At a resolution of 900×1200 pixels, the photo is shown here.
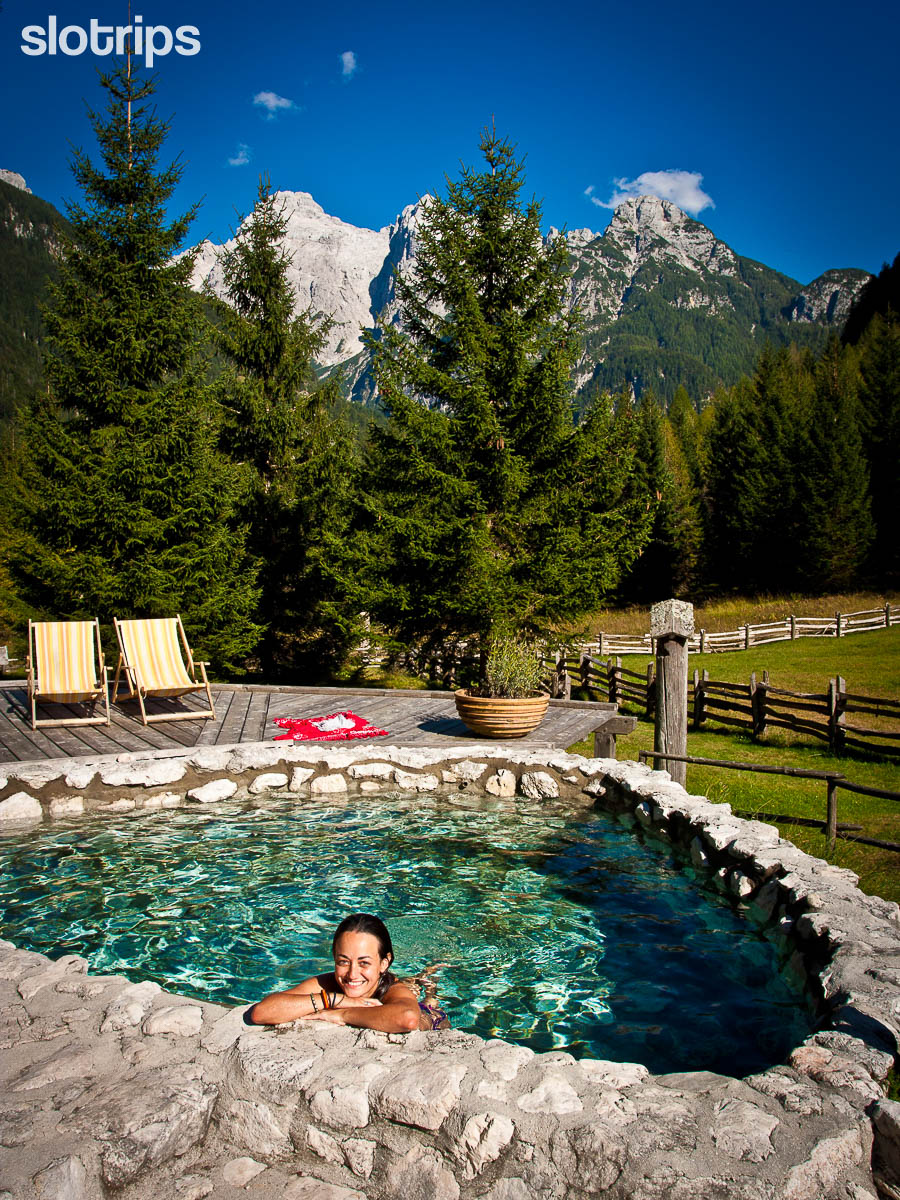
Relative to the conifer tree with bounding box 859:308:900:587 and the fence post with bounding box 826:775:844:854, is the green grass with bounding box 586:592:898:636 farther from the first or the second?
the fence post with bounding box 826:775:844:854

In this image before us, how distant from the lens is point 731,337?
515 feet

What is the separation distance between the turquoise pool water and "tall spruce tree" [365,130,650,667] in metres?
6.11

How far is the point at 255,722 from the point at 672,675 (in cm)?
438

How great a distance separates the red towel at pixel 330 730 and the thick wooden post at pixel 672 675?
8.82ft

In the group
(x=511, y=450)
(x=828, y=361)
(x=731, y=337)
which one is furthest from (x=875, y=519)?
(x=731, y=337)

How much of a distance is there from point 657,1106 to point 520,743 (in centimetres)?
516

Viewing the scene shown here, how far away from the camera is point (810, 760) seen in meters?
11.1

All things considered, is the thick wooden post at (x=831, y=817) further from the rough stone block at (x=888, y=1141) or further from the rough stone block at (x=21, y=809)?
the rough stone block at (x=21, y=809)

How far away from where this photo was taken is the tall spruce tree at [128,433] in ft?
39.8

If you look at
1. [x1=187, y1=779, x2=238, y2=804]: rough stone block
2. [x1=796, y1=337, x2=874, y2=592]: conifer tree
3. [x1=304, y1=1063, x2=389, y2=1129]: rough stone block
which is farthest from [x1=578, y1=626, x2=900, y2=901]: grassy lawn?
[x1=796, y1=337, x2=874, y2=592]: conifer tree

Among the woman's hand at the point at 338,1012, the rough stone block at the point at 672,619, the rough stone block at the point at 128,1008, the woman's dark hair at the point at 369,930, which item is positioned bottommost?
the woman's hand at the point at 338,1012

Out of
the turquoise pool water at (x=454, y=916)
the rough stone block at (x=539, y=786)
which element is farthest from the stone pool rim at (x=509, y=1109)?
the rough stone block at (x=539, y=786)

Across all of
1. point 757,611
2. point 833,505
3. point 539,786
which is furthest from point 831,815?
point 833,505

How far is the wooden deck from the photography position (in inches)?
290
